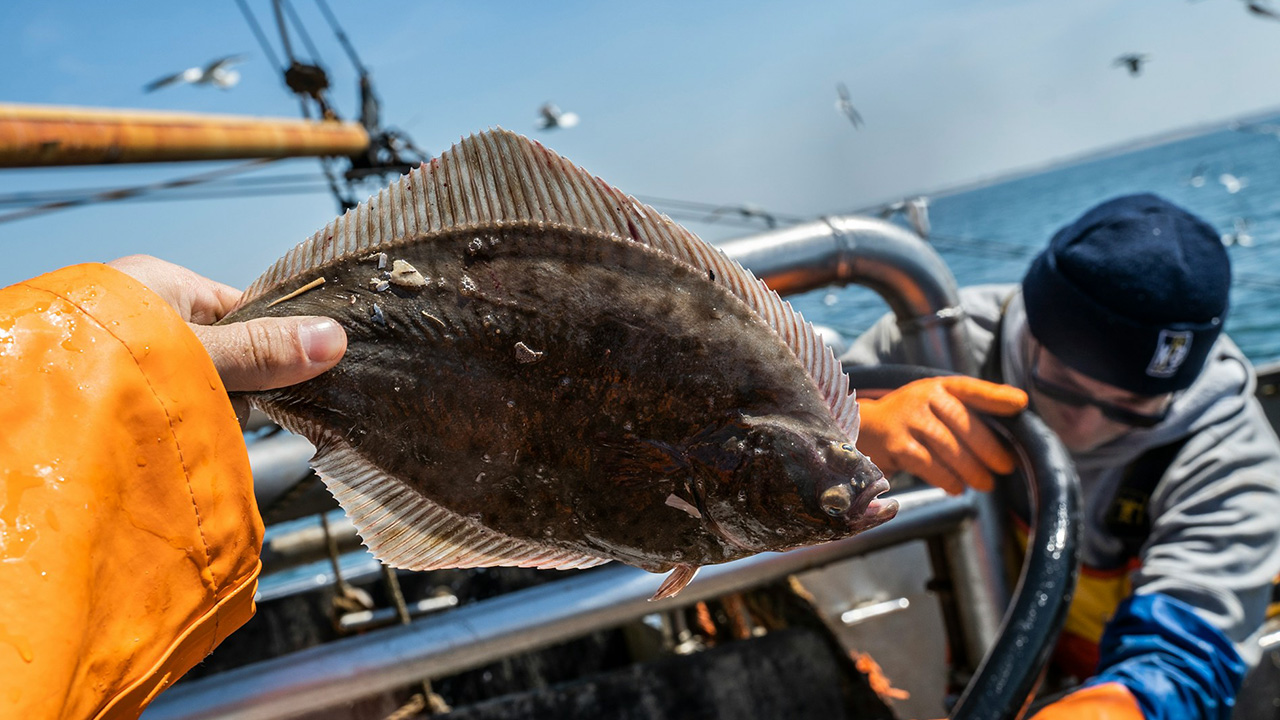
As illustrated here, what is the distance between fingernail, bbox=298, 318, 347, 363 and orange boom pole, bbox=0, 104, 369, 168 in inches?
157

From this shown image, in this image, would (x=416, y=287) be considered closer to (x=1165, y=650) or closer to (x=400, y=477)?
(x=400, y=477)

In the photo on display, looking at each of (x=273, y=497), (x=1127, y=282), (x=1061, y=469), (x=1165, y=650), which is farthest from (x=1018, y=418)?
(x=273, y=497)

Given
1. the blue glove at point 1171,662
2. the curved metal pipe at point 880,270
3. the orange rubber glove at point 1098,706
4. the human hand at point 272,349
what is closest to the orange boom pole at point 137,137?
the curved metal pipe at point 880,270

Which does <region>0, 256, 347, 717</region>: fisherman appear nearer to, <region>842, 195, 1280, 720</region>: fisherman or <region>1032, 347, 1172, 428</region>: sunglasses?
<region>842, 195, 1280, 720</region>: fisherman

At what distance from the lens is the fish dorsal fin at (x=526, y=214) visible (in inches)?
42.8

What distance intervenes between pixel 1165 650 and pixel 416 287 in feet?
9.02

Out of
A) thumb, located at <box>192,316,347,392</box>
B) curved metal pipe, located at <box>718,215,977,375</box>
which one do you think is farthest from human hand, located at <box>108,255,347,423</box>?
curved metal pipe, located at <box>718,215,977,375</box>

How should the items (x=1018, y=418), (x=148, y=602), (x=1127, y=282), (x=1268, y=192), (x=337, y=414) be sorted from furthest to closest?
(x=1268, y=192)
(x=1127, y=282)
(x=1018, y=418)
(x=337, y=414)
(x=148, y=602)

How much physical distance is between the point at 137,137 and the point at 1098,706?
19.6 ft

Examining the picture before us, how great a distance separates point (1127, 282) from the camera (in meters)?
2.72

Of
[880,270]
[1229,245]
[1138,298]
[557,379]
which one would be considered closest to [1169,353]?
[1138,298]

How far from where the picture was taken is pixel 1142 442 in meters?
3.00

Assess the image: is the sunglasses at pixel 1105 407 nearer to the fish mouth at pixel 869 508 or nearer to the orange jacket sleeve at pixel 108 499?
the fish mouth at pixel 869 508

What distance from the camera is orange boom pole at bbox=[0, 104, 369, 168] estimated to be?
4012 mm
